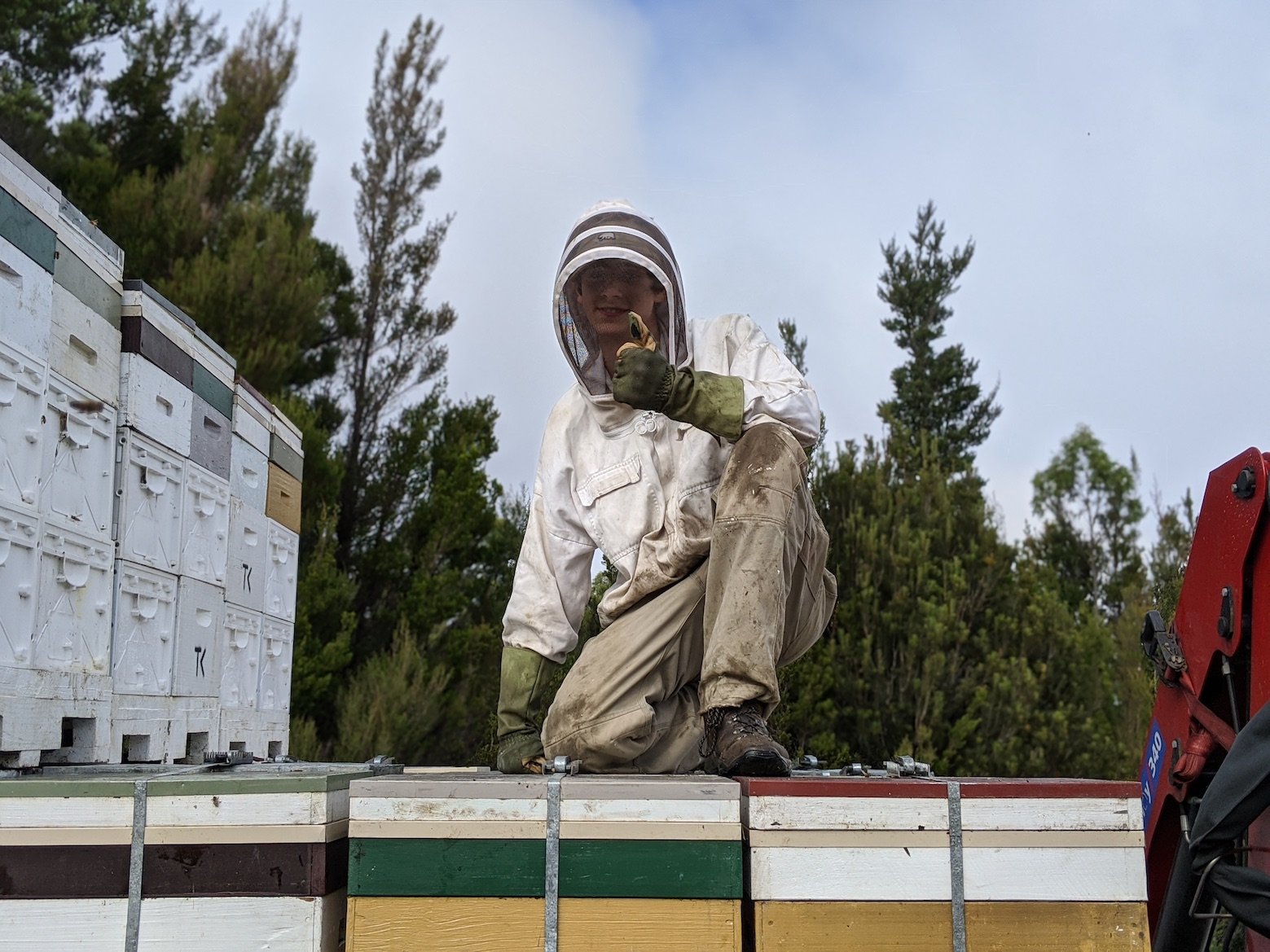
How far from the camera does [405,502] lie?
1116cm

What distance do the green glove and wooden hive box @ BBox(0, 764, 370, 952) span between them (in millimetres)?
1096

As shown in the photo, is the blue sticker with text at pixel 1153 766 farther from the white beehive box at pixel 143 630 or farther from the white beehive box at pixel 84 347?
the white beehive box at pixel 84 347

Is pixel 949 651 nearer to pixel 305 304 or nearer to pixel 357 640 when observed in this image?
pixel 357 640

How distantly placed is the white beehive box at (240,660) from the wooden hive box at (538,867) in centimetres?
268

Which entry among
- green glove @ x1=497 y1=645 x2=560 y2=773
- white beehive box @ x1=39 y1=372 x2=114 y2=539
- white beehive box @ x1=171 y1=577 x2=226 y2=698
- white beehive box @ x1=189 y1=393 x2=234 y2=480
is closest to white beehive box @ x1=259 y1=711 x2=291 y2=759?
white beehive box @ x1=171 y1=577 x2=226 y2=698

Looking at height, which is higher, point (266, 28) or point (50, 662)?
point (266, 28)

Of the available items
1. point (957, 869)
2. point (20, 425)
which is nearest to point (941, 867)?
point (957, 869)

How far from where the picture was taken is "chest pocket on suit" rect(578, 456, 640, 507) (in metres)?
3.25

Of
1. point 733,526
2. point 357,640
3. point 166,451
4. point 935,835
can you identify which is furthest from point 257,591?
point 357,640

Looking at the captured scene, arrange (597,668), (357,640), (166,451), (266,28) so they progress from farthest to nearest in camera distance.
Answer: (266,28) → (357,640) → (166,451) → (597,668)

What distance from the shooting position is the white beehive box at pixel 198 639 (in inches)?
158

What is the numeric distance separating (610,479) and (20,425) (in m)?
1.53

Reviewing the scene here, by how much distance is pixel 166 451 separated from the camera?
3.88 metres

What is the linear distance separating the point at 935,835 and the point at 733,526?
37.4 inches
